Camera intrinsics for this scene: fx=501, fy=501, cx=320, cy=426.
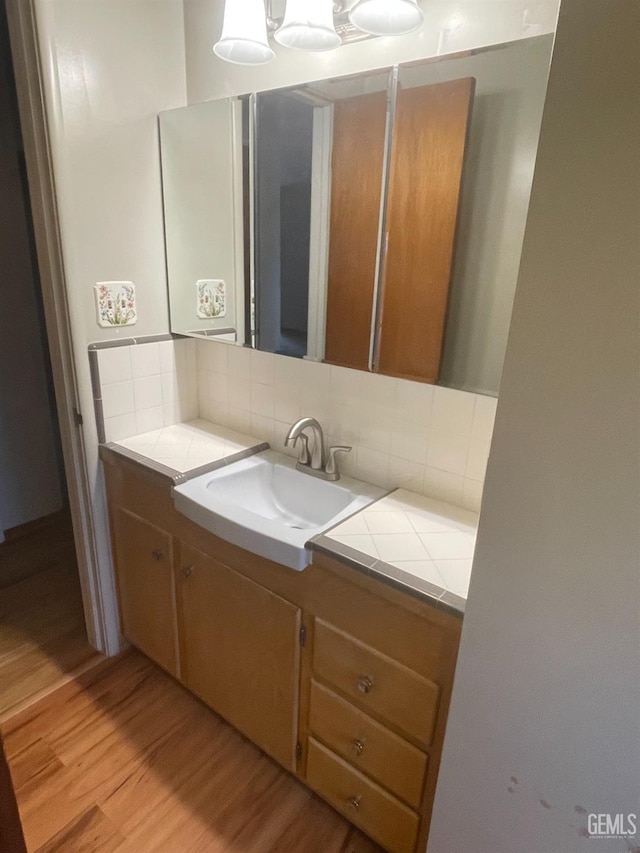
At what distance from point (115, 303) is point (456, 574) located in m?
1.31

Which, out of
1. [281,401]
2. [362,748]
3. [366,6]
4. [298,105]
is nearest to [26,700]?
[362,748]

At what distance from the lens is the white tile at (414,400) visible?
1.37 meters

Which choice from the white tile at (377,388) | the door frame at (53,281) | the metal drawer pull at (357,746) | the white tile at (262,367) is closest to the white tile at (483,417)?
the white tile at (377,388)

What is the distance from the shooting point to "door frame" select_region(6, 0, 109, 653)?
132 cm

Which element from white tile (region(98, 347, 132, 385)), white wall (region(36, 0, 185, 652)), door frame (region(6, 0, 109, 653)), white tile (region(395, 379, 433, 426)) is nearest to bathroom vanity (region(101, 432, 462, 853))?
door frame (region(6, 0, 109, 653))

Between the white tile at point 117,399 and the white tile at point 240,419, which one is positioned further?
the white tile at point 240,419

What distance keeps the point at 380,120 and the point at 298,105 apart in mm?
263

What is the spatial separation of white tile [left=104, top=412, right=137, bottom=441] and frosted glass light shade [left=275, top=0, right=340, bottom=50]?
1192mm

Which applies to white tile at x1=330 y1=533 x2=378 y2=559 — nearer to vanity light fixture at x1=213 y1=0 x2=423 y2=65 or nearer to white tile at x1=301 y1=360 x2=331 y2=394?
white tile at x1=301 y1=360 x2=331 y2=394

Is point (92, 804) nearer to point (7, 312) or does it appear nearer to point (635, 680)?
point (635, 680)

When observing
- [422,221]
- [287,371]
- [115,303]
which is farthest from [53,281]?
[422,221]

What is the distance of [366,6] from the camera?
108cm

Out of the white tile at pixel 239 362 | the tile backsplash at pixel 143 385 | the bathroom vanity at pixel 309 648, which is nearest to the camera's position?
the bathroom vanity at pixel 309 648

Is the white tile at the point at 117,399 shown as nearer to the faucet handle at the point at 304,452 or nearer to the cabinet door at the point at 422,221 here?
the faucet handle at the point at 304,452
